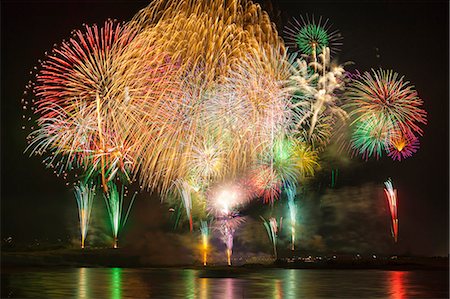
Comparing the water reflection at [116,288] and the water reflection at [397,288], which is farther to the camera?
the water reflection at [116,288]

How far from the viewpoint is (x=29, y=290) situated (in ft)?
101

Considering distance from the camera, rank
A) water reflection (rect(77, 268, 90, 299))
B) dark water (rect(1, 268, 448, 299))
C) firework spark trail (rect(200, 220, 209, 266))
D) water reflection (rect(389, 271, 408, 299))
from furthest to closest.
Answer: firework spark trail (rect(200, 220, 209, 266)), dark water (rect(1, 268, 448, 299)), water reflection (rect(77, 268, 90, 299)), water reflection (rect(389, 271, 408, 299))

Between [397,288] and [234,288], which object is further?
[234,288]

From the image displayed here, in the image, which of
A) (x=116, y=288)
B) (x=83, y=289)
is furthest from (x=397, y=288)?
(x=83, y=289)

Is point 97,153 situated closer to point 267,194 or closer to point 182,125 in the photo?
point 182,125

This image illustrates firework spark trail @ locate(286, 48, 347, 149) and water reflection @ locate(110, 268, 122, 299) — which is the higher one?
firework spark trail @ locate(286, 48, 347, 149)

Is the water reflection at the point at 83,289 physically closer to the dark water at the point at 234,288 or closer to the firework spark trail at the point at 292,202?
the dark water at the point at 234,288

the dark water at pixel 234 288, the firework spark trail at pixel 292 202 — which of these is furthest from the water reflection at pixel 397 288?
the firework spark trail at pixel 292 202

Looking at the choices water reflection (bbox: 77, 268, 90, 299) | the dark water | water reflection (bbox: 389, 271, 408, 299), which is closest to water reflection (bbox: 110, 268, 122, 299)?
the dark water

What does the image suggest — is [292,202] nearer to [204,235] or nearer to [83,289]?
[204,235]

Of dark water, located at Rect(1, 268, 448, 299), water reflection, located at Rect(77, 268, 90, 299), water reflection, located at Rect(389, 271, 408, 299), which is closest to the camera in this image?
water reflection, located at Rect(389, 271, 408, 299)

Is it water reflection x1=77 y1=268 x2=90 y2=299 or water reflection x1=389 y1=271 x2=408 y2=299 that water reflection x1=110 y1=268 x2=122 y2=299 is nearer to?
water reflection x1=77 y1=268 x2=90 y2=299

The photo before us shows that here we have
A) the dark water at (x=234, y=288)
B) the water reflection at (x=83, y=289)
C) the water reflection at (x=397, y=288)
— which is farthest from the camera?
the dark water at (x=234, y=288)

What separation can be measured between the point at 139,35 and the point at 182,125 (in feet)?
20.2
